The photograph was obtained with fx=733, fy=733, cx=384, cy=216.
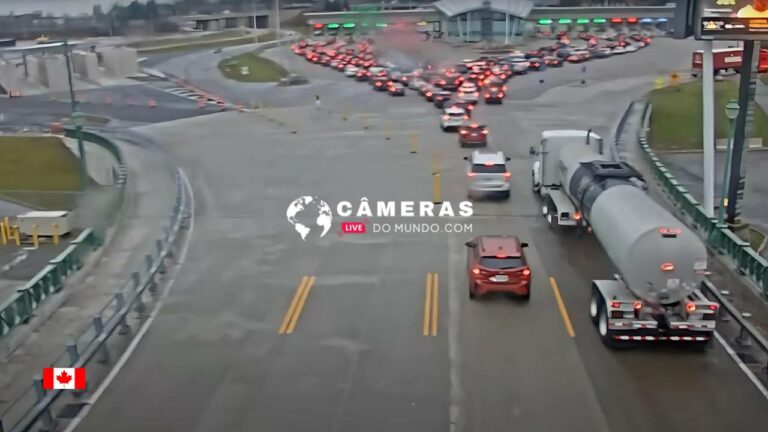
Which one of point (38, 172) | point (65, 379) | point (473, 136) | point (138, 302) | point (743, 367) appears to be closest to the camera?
point (65, 379)

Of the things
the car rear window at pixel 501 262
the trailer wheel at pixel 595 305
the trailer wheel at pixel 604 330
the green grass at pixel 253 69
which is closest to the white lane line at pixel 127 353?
the car rear window at pixel 501 262

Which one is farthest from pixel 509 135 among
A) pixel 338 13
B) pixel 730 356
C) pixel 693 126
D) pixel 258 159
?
pixel 338 13

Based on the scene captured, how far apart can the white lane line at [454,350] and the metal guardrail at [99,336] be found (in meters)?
6.47

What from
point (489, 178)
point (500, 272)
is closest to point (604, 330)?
point (500, 272)

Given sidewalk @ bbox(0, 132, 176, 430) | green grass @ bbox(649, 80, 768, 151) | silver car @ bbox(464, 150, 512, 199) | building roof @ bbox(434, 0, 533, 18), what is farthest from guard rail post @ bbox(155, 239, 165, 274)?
building roof @ bbox(434, 0, 533, 18)

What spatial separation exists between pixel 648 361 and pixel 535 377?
2351mm

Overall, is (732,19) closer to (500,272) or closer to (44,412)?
(500,272)

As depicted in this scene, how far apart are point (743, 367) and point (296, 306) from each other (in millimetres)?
9419

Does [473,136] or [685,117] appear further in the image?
[685,117]

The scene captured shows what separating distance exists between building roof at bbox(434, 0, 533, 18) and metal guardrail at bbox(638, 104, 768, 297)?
75166mm

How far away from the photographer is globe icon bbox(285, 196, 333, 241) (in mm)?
23328

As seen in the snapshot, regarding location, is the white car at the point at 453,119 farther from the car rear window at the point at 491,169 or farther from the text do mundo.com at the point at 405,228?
the text do mundo.com at the point at 405,228

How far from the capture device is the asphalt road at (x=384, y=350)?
12078mm

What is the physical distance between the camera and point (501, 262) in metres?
16.7
